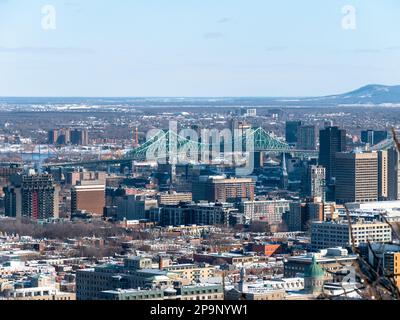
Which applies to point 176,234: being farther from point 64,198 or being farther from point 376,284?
point 376,284

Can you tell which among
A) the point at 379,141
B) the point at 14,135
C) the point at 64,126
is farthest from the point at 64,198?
the point at 64,126

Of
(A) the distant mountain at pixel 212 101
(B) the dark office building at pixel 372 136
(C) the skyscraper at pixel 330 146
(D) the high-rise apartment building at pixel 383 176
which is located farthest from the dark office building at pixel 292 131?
(D) the high-rise apartment building at pixel 383 176

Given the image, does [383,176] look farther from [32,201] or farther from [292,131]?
[292,131]

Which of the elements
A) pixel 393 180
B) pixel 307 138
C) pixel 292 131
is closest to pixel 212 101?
pixel 292 131

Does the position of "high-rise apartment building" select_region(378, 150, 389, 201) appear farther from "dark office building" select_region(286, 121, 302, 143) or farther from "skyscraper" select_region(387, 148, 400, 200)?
"dark office building" select_region(286, 121, 302, 143)

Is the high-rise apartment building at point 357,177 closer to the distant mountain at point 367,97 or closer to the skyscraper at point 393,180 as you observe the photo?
A: the skyscraper at point 393,180

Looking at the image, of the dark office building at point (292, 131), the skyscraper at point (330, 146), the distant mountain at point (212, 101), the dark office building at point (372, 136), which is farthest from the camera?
the distant mountain at point (212, 101)
